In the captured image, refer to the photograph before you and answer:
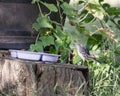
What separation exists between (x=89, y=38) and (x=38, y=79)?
2.78 feet

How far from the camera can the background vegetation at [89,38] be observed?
147 inches

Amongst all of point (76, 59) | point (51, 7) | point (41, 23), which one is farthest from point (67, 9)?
point (76, 59)

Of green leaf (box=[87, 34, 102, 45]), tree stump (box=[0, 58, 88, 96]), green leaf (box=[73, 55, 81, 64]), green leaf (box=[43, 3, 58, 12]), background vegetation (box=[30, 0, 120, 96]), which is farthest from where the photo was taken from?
green leaf (box=[73, 55, 81, 64])

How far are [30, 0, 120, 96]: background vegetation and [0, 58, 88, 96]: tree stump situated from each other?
216 millimetres

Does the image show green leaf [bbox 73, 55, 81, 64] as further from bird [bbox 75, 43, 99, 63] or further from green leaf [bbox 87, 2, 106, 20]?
green leaf [bbox 87, 2, 106, 20]

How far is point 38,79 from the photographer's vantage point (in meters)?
3.37

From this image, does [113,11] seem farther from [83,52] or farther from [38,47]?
[38,47]

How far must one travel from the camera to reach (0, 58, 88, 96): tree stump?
3338 mm

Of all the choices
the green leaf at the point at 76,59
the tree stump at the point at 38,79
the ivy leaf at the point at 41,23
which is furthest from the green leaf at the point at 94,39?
the tree stump at the point at 38,79

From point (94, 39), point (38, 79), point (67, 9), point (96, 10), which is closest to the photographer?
point (38, 79)

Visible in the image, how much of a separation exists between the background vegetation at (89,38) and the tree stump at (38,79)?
0.22 meters

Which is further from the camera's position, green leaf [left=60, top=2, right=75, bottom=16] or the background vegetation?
green leaf [left=60, top=2, right=75, bottom=16]

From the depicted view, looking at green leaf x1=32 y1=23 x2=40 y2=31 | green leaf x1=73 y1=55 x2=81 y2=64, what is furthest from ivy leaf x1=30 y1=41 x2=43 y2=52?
green leaf x1=73 y1=55 x2=81 y2=64

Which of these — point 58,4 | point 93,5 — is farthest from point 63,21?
point 93,5
